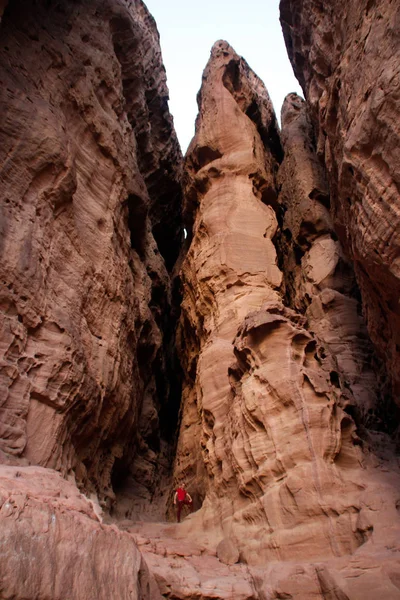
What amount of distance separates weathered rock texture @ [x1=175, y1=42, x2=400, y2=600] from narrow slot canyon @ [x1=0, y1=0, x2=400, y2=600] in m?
0.04

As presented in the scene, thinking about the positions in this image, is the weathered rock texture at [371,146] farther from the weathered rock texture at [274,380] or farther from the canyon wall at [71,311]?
the canyon wall at [71,311]

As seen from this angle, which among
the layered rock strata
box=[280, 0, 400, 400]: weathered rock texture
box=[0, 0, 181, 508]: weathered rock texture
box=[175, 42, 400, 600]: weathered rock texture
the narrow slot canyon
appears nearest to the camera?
the narrow slot canyon

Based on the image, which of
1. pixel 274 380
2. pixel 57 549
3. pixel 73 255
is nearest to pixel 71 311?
pixel 73 255

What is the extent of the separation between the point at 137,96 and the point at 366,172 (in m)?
12.2

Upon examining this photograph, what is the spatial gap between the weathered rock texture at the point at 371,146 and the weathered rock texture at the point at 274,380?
64.6 inches

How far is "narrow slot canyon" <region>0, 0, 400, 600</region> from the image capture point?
21.7ft

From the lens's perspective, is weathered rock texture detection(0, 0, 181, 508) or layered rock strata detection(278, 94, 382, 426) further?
layered rock strata detection(278, 94, 382, 426)

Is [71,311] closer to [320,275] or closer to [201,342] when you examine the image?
[201,342]

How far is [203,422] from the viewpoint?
11.5 m

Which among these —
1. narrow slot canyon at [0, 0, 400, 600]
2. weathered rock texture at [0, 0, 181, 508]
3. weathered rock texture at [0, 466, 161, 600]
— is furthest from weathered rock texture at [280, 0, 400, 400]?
weathered rock texture at [0, 0, 181, 508]

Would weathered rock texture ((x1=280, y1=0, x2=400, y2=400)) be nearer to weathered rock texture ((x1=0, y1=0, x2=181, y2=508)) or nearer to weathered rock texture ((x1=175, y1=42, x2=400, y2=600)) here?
weathered rock texture ((x1=175, y1=42, x2=400, y2=600))

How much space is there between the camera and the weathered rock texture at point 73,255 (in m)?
8.06

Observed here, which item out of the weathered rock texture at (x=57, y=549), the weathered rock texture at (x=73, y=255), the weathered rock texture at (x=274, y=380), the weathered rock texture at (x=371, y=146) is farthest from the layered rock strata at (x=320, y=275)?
the weathered rock texture at (x=57, y=549)

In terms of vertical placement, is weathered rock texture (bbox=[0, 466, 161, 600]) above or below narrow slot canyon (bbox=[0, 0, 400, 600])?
below
